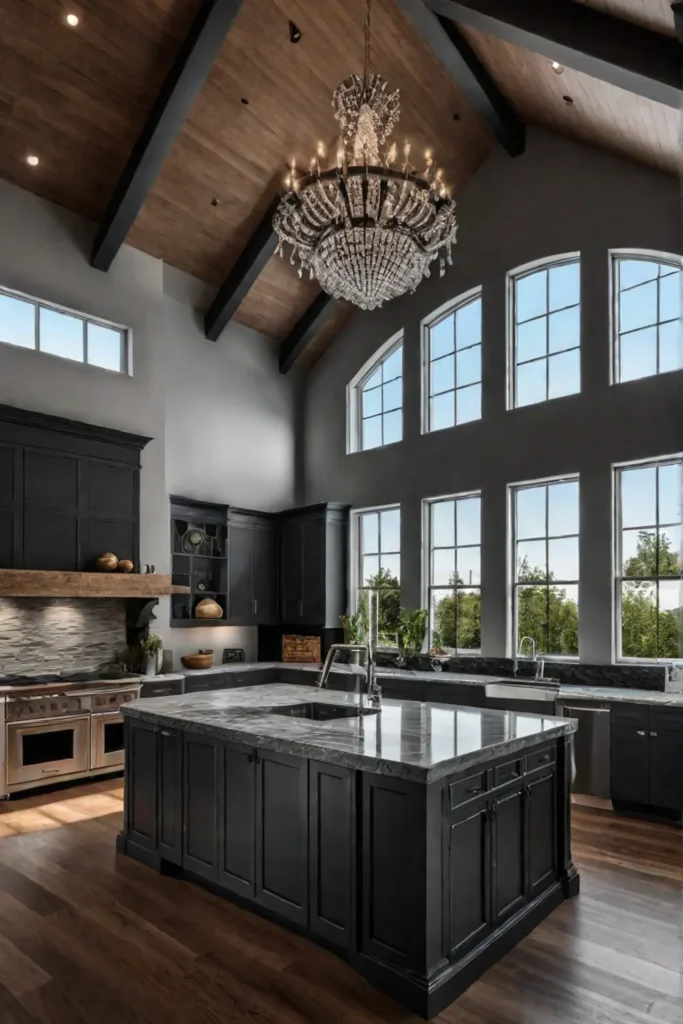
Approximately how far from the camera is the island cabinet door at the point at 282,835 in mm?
3365

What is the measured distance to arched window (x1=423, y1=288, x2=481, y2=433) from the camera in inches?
312

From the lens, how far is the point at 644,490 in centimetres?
641

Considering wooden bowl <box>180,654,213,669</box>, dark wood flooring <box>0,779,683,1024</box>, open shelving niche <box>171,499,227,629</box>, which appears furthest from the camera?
open shelving niche <box>171,499,227,629</box>

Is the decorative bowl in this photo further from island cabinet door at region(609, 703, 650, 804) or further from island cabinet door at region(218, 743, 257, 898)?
island cabinet door at region(609, 703, 650, 804)

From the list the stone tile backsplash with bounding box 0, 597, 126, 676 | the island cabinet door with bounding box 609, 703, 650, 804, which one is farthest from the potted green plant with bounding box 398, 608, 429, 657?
the stone tile backsplash with bounding box 0, 597, 126, 676

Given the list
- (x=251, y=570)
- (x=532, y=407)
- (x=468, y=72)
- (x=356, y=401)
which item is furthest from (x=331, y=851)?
(x=356, y=401)

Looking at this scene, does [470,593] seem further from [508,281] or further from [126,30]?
[126,30]

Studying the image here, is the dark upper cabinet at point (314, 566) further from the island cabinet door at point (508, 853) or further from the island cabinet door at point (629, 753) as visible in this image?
the island cabinet door at point (508, 853)

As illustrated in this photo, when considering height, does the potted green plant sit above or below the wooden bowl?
above

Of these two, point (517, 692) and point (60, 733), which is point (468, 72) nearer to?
point (517, 692)

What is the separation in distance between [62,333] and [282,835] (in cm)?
555

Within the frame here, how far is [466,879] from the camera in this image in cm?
308

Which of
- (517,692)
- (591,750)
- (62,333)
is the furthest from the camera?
(62,333)

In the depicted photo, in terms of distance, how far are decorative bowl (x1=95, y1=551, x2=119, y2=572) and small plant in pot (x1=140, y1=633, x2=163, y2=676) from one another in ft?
2.80
